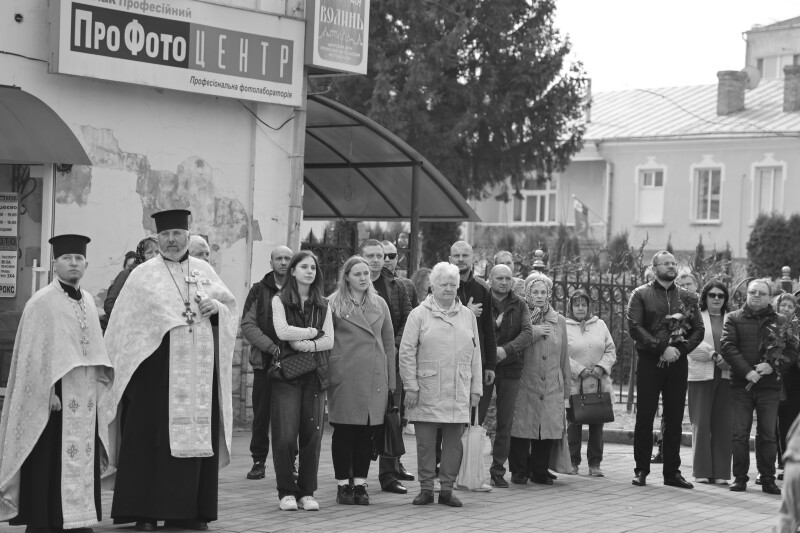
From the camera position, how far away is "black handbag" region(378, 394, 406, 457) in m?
10.2

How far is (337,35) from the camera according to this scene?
14555 millimetres

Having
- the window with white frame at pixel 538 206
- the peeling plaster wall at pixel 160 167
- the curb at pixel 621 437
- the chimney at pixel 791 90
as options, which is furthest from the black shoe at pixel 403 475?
the window with white frame at pixel 538 206

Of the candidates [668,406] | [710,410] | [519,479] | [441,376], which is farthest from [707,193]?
[441,376]

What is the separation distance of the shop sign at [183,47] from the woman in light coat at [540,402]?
157 inches

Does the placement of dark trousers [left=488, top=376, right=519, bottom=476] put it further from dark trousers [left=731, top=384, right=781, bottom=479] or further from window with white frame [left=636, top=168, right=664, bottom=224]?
window with white frame [left=636, top=168, right=664, bottom=224]

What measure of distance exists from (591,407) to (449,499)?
7.51 ft

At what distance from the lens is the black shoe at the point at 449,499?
10.2 m

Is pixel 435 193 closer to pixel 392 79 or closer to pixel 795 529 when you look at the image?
pixel 795 529

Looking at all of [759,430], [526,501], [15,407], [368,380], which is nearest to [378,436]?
[368,380]

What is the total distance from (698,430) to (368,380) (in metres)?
3.47

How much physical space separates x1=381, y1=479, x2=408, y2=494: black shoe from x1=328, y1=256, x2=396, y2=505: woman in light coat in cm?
65

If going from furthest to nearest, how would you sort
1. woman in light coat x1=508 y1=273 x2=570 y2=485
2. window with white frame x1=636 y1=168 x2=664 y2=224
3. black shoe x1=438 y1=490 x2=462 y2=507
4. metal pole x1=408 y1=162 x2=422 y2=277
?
window with white frame x1=636 y1=168 x2=664 y2=224, metal pole x1=408 y1=162 x2=422 y2=277, woman in light coat x1=508 y1=273 x2=570 y2=485, black shoe x1=438 y1=490 x2=462 y2=507

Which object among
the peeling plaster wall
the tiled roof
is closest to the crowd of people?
the peeling plaster wall

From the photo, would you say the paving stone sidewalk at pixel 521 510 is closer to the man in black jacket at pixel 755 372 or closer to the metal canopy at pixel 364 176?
the man in black jacket at pixel 755 372
